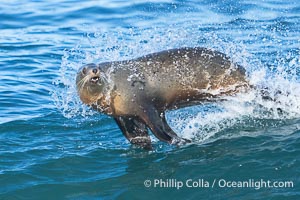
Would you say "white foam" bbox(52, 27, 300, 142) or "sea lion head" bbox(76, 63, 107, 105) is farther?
"white foam" bbox(52, 27, 300, 142)

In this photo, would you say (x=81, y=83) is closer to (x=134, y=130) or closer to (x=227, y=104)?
(x=134, y=130)

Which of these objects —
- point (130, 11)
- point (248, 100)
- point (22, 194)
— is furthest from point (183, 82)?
point (130, 11)

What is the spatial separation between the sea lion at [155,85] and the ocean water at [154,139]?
305 mm

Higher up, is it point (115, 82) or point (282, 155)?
point (115, 82)

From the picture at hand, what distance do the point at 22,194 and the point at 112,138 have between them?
6.15 ft

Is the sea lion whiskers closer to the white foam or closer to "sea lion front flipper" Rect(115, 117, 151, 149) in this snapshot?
the white foam

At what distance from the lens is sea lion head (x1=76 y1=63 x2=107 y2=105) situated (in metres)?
7.61

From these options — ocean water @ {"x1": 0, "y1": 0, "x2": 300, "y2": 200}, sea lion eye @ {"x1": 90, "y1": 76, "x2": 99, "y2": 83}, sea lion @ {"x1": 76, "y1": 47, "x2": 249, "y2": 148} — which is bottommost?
ocean water @ {"x1": 0, "y1": 0, "x2": 300, "y2": 200}

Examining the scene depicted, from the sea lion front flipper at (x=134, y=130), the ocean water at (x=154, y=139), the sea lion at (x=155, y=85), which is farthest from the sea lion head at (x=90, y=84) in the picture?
the sea lion front flipper at (x=134, y=130)

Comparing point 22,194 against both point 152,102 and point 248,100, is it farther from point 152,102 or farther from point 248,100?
point 248,100

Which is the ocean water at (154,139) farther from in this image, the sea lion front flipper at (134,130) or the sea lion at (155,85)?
the sea lion at (155,85)

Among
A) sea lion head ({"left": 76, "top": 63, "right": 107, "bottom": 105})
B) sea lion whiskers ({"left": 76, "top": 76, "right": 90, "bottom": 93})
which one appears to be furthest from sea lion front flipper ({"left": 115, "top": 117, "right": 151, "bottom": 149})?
sea lion whiskers ({"left": 76, "top": 76, "right": 90, "bottom": 93})

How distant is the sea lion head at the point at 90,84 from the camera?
299 inches

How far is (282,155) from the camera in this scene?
7.76m
